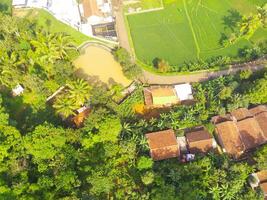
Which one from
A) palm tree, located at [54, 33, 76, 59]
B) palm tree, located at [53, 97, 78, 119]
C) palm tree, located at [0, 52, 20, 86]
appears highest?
palm tree, located at [54, 33, 76, 59]

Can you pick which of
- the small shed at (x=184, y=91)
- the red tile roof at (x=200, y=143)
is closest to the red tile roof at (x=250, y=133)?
the red tile roof at (x=200, y=143)

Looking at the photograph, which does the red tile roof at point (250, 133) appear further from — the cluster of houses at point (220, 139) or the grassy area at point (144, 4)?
the grassy area at point (144, 4)

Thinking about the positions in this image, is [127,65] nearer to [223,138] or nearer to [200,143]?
[200,143]

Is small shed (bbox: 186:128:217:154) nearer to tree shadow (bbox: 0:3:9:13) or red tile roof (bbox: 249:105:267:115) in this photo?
red tile roof (bbox: 249:105:267:115)

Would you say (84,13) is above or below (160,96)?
above

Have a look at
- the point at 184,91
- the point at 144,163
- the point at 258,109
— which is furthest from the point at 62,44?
the point at 258,109

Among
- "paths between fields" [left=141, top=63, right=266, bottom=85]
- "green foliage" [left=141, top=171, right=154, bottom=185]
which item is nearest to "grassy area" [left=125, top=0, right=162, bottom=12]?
"paths between fields" [left=141, top=63, right=266, bottom=85]

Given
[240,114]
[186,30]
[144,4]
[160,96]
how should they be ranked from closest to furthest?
[240,114], [160,96], [186,30], [144,4]
